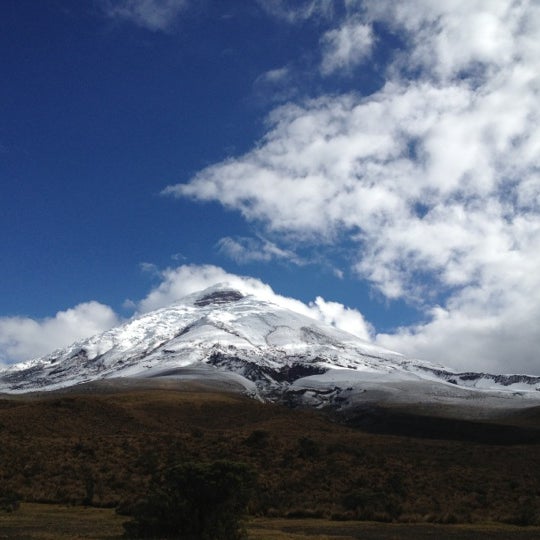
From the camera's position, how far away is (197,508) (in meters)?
15.8

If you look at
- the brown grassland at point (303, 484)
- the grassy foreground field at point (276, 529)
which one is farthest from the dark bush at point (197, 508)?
the brown grassland at point (303, 484)

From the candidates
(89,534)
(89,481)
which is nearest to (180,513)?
(89,534)

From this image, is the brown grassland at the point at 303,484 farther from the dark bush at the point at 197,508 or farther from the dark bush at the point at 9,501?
the dark bush at the point at 197,508

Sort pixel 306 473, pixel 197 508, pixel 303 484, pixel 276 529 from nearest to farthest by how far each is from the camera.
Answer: pixel 197 508 → pixel 276 529 → pixel 303 484 → pixel 306 473

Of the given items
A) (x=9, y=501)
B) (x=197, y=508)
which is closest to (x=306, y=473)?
(x=9, y=501)

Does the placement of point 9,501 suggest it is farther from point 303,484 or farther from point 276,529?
point 303,484

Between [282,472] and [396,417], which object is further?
[396,417]

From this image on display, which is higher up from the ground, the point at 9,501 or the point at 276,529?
the point at 9,501

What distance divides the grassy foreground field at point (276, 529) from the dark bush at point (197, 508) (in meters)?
0.72

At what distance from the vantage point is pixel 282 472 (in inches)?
1276

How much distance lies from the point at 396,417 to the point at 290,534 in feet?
322

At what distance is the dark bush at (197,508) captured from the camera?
1554cm

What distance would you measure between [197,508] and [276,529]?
390cm

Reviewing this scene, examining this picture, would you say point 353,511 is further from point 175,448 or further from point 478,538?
point 175,448
